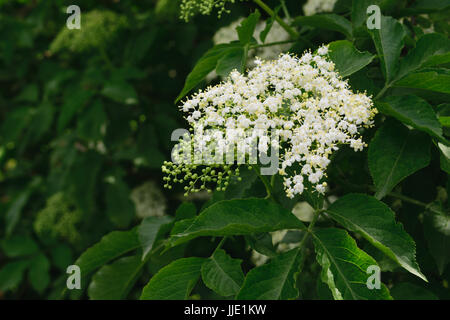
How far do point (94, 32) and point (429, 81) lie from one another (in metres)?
1.92

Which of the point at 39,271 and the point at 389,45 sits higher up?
the point at 389,45

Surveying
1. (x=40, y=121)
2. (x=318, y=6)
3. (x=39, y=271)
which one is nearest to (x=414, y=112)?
(x=318, y=6)

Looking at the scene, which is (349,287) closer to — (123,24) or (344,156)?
(344,156)

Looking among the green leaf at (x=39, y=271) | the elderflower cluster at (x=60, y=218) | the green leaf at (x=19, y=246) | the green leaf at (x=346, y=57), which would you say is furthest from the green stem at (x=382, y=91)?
the green leaf at (x=19, y=246)

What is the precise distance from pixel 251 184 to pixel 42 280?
201 centimetres

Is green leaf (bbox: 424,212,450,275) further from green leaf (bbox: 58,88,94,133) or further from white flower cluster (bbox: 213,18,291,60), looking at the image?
green leaf (bbox: 58,88,94,133)

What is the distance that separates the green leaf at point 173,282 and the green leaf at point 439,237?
2.29 feet

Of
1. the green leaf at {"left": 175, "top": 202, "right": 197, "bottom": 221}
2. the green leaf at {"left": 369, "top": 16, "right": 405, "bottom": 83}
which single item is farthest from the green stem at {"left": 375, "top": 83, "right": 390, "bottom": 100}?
the green leaf at {"left": 175, "top": 202, "right": 197, "bottom": 221}

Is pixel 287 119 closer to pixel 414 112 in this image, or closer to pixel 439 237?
pixel 414 112

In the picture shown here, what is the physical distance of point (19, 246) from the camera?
10.1 feet

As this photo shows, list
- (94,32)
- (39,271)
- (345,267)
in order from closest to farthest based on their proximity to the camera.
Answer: (345,267)
(94,32)
(39,271)

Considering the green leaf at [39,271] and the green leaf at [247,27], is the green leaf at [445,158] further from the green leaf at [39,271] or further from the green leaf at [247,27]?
the green leaf at [39,271]

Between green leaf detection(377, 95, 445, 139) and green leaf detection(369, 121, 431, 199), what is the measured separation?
78 mm

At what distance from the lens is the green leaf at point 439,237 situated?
1322 millimetres
